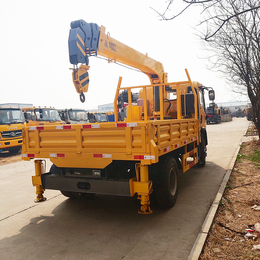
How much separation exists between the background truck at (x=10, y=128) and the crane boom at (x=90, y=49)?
752 centimetres

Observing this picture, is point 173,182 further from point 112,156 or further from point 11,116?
point 11,116

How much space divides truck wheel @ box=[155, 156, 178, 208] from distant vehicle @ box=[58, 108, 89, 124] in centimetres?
1240

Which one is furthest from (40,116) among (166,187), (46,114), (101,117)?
(166,187)

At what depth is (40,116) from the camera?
1348cm

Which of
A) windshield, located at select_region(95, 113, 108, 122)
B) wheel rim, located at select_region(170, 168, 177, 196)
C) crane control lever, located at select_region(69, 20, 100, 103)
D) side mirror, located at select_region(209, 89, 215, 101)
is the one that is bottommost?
wheel rim, located at select_region(170, 168, 177, 196)

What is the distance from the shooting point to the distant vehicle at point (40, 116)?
13.3 metres

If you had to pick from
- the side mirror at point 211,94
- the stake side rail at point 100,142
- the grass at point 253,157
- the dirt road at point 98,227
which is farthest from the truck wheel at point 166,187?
the grass at point 253,157

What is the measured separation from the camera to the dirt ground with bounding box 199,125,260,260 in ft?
9.91

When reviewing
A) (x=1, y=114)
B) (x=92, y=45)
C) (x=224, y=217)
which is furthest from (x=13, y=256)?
(x=1, y=114)

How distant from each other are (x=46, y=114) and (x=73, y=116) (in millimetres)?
2494

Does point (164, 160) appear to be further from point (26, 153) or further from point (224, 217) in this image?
point (26, 153)

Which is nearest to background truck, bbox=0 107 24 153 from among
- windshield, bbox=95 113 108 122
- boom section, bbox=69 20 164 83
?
boom section, bbox=69 20 164 83

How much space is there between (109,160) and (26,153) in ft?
5.36

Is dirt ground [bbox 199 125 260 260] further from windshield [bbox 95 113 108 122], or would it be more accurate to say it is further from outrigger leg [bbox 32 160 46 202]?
windshield [bbox 95 113 108 122]
